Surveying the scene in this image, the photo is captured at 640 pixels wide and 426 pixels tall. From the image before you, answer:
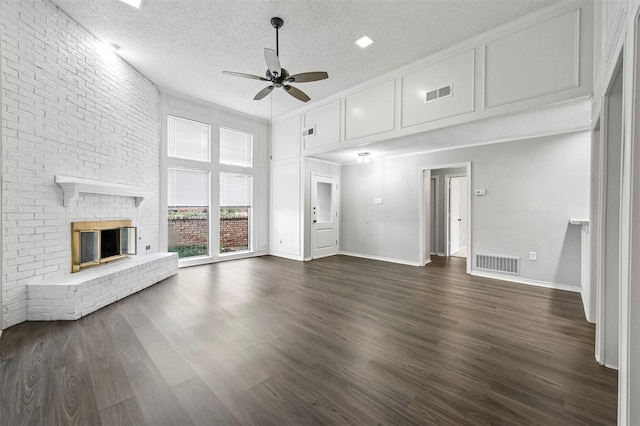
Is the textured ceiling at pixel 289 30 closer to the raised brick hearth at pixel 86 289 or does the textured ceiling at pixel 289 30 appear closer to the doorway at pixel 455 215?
the raised brick hearth at pixel 86 289

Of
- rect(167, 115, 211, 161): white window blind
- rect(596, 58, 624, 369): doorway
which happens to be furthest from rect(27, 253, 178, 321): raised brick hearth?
rect(596, 58, 624, 369): doorway

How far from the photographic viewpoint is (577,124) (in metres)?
3.89

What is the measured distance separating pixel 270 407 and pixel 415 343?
4.66 ft

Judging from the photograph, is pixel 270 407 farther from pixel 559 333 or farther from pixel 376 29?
pixel 376 29

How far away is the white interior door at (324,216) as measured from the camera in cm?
661

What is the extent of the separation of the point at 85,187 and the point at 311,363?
3.59 m

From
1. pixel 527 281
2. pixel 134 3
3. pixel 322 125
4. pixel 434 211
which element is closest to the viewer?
pixel 134 3

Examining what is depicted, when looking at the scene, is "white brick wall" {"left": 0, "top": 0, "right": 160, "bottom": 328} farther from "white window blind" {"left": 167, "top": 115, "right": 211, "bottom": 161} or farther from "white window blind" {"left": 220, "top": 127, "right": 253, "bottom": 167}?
"white window blind" {"left": 220, "top": 127, "right": 253, "bottom": 167}

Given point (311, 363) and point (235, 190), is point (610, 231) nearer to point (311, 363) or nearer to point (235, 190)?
point (311, 363)

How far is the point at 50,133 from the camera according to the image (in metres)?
3.19

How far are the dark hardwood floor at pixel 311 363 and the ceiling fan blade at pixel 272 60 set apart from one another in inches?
117

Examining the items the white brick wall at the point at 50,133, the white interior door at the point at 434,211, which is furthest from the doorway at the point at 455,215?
the white brick wall at the point at 50,133

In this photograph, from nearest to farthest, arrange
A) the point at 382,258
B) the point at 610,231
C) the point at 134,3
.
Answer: the point at 610,231 → the point at 134,3 → the point at 382,258

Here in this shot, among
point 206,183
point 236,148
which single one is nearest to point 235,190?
point 206,183
